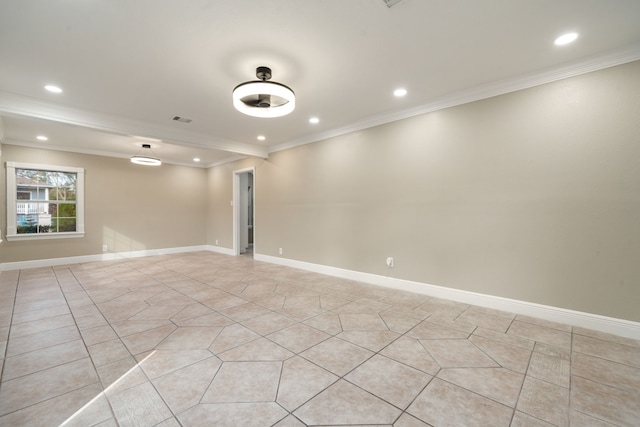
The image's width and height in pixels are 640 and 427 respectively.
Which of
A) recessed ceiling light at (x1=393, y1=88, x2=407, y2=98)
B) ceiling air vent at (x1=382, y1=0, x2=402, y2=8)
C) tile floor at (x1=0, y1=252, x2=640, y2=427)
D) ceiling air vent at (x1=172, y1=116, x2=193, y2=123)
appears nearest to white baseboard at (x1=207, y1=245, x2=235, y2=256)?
tile floor at (x1=0, y1=252, x2=640, y2=427)

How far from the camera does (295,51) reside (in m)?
2.59

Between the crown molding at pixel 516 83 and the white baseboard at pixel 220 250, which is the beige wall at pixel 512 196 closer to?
the crown molding at pixel 516 83

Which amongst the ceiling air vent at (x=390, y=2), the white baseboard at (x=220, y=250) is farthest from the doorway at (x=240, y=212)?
the ceiling air vent at (x=390, y=2)

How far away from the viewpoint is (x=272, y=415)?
1566 millimetres

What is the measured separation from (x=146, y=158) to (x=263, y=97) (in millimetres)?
4031

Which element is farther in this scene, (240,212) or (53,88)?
(240,212)

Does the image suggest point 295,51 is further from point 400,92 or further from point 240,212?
point 240,212

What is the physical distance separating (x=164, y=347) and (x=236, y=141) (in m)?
4.36

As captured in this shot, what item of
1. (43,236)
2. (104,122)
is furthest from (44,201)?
(104,122)

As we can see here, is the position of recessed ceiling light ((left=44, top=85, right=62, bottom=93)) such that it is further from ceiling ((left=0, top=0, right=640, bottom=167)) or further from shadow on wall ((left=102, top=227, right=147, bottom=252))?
shadow on wall ((left=102, top=227, right=147, bottom=252))

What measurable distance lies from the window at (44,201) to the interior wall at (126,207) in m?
0.13

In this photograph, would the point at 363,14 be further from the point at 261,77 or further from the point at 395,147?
the point at 395,147

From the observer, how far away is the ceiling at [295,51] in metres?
2.08

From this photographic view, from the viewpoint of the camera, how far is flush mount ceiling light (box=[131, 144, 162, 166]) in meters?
5.71
